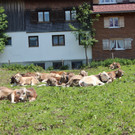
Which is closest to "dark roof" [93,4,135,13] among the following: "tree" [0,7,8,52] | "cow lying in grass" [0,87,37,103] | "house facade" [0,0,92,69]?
"house facade" [0,0,92,69]

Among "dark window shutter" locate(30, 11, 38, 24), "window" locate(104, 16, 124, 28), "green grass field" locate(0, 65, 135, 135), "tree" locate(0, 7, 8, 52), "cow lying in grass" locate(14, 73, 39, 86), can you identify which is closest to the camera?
"green grass field" locate(0, 65, 135, 135)

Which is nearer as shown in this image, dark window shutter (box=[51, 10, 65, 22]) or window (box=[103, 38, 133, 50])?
window (box=[103, 38, 133, 50])

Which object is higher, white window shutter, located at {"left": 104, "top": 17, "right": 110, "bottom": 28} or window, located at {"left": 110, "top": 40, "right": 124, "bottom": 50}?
white window shutter, located at {"left": 104, "top": 17, "right": 110, "bottom": 28}

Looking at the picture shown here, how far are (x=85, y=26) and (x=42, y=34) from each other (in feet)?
19.5

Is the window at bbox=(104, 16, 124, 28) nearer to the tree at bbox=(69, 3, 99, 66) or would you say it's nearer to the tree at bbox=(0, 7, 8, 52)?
the tree at bbox=(69, 3, 99, 66)

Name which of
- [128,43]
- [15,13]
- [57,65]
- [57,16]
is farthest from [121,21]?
[15,13]

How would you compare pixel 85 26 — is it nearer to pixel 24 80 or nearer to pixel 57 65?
pixel 57 65

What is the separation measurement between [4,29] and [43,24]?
5.27 metres

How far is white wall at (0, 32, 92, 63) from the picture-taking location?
1266 inches

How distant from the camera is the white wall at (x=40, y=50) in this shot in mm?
32156

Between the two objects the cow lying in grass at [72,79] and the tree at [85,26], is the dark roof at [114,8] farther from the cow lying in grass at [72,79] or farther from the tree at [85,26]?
the cow lying in grass at [72,79]

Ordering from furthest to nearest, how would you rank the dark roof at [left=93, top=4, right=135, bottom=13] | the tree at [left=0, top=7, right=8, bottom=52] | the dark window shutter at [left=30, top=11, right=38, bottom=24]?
the dark window shutter at [left=30, top=11, right=38, bottom=24] < the dark roof at [left=93, top=4, right=135, bottom=13] < the tree at [left=0, top=7, right=8, bottom=52]

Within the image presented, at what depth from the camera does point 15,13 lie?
32.6 meters

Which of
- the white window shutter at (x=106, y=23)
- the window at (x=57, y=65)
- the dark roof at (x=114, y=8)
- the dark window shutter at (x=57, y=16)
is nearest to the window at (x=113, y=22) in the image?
the white window shutter at (x=106, y=23)
